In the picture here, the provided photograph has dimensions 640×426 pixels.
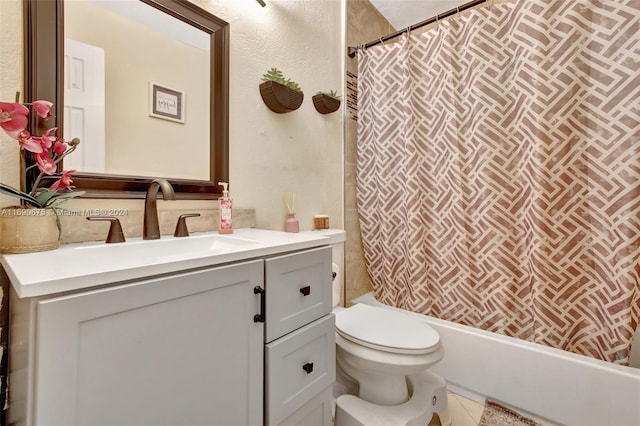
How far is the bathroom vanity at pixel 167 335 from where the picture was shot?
47 cm

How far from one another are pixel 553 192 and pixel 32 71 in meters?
1.93

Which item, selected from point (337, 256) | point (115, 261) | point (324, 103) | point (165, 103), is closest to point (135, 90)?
point (165, 103)

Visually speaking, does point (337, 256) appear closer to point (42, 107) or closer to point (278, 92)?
point (278, 92)

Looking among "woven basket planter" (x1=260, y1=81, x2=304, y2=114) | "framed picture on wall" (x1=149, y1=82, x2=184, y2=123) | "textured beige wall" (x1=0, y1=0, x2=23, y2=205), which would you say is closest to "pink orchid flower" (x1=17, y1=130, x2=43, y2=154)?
"textured beige wall" (x1=0, y1=0, x2=23, y2=205)

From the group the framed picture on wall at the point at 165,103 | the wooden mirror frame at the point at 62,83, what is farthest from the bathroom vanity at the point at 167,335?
the framed picture on wall at the point at 165,103

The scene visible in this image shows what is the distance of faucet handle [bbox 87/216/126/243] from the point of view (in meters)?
0.89

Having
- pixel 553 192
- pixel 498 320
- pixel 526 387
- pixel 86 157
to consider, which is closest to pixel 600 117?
pixel 553 192

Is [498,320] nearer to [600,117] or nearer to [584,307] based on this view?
[584,307]

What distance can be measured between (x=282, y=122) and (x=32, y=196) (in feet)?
3.40

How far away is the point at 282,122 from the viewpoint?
1.54 metres

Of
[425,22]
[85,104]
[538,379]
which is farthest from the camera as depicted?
[425,22]

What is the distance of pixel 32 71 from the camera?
0.81 m

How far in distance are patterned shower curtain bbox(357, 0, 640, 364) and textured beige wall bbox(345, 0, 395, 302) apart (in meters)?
0.11

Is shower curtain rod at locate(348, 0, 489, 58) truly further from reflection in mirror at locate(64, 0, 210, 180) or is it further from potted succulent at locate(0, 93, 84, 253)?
potted succulent at locate(0, 93, 84, 253)
